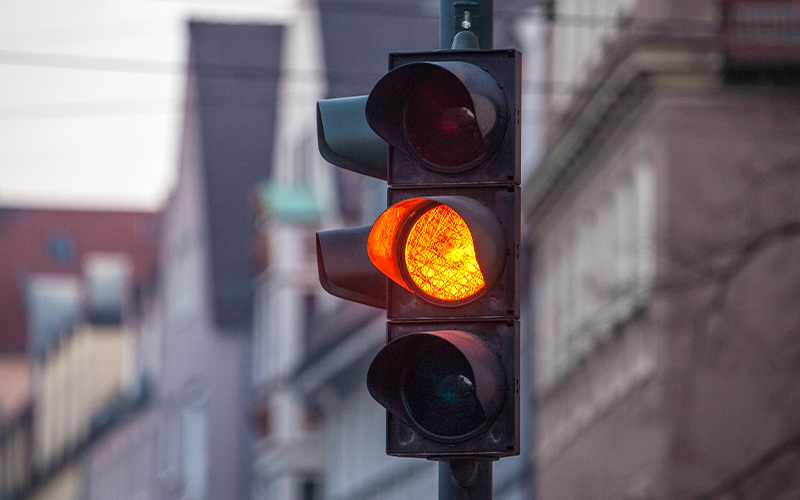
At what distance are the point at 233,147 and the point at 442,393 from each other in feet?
127

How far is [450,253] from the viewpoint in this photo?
5.00 metres

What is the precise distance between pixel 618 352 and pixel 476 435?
14.2 metres

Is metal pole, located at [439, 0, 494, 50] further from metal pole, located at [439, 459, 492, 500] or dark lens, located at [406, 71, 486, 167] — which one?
metal pole, located at [439, 459, 492, 500]

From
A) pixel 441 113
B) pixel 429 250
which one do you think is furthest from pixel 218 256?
pixel 429 250

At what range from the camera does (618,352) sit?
18859mm

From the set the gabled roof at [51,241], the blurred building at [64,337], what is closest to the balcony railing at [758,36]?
the blurred building at [64,337]

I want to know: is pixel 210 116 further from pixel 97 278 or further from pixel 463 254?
pixel 463 254

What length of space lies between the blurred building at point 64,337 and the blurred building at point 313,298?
14272 millimetres

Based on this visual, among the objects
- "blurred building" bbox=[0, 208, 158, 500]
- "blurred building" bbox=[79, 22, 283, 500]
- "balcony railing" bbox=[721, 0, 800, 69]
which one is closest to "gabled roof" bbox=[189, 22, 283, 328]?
"blurred building" bbox=[79, 22, 283, 500]

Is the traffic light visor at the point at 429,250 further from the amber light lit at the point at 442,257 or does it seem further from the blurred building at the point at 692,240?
the blurred building at the point at 692,240

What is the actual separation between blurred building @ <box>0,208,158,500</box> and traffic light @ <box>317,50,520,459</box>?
150 ft

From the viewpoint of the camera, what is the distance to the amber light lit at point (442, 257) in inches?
196

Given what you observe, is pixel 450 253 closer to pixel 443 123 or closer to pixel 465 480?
pixel 443 123

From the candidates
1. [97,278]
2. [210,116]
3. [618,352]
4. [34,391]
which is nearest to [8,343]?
[34,391]
